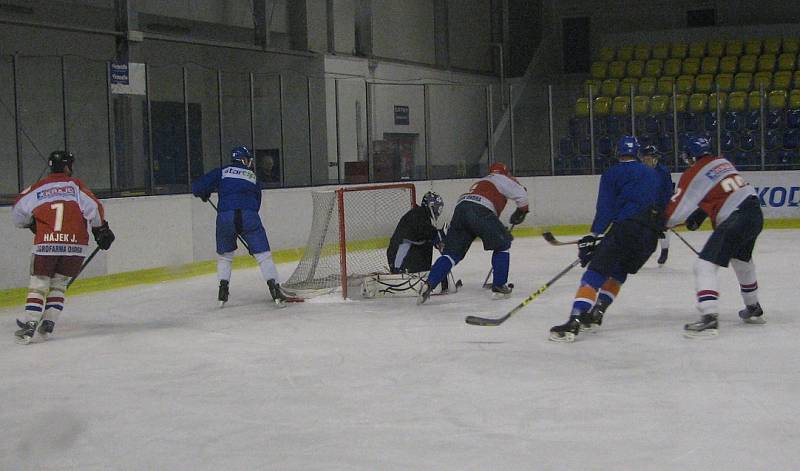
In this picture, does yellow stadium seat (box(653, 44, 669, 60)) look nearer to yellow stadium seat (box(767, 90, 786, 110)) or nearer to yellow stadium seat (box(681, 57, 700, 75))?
yellow stadium seat (box(681, 57, 700, 75))

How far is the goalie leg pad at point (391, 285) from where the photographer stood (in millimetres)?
9039

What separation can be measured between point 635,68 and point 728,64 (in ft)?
5.49

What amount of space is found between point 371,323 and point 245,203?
1.71m

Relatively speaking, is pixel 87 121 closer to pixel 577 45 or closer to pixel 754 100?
pixel 754 100

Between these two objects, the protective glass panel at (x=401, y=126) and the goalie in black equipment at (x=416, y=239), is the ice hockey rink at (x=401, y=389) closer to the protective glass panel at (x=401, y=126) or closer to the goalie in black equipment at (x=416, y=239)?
the goalie in black equipment at (x=416, y=239)

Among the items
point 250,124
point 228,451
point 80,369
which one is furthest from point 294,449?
point 250,124

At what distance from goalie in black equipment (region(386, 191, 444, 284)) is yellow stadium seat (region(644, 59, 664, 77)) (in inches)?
491

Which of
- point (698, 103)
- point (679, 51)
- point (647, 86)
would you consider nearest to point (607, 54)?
point (679, 51)

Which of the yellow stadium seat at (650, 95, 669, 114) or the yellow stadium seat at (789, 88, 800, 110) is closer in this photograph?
the yellow stadium seat at (789, 88, 800, 110)

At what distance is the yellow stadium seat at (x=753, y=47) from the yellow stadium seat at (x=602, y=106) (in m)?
3.75

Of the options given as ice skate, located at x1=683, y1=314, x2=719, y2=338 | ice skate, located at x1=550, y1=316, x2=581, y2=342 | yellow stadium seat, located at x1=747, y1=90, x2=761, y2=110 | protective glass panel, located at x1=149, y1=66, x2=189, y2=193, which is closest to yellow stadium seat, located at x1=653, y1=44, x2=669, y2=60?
yellow stadium seat, located at x1=747, y1=90, x2=761, y2=110

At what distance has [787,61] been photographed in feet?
63.8

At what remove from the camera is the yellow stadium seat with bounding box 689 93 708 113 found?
17.8m

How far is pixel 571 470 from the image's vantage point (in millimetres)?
3928
